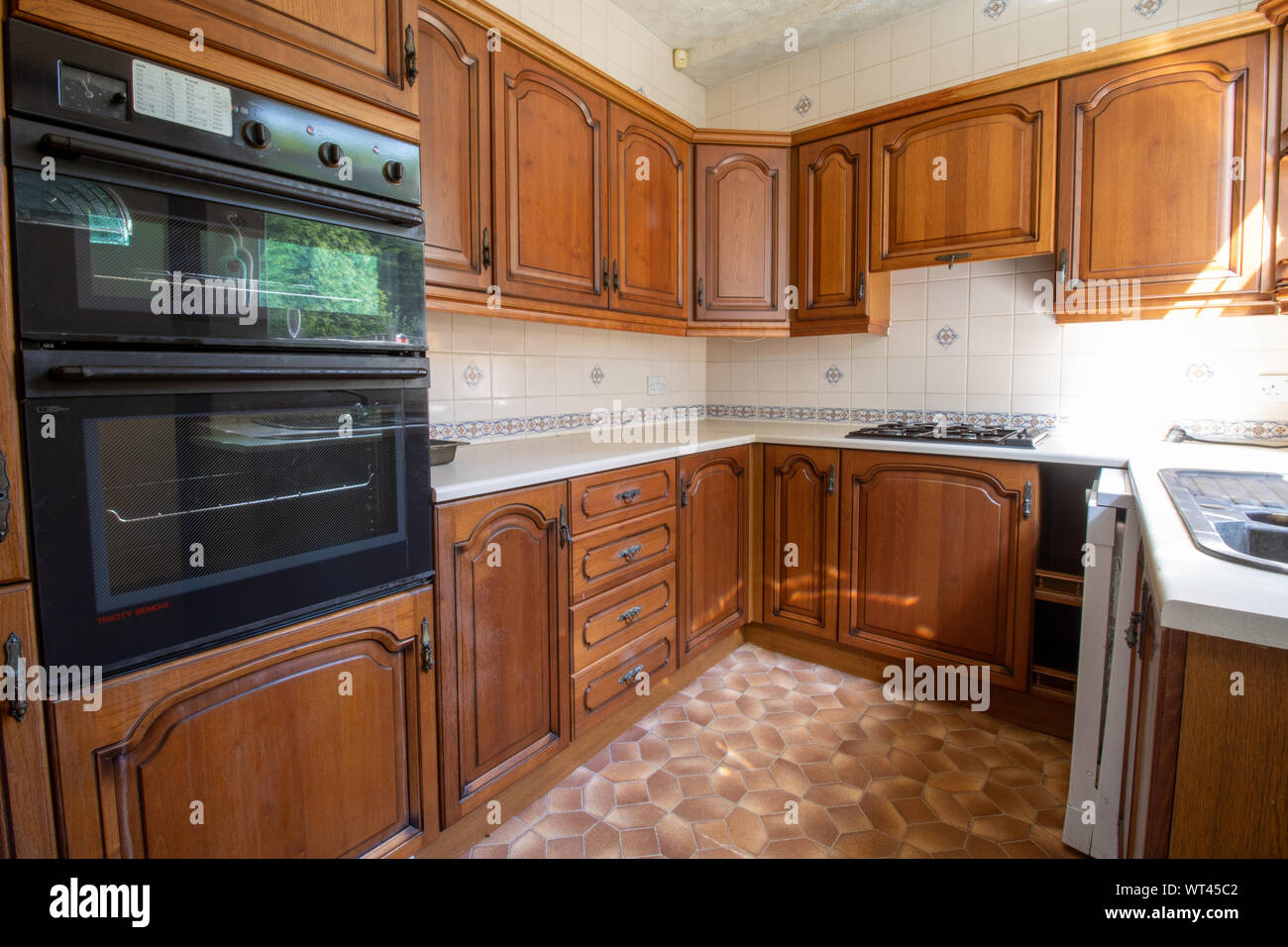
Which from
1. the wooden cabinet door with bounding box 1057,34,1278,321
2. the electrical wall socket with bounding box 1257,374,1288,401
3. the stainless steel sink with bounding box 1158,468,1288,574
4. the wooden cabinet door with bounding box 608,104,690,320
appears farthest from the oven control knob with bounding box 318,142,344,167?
the electrical wall socket with bounding box 1257,374,1288,401

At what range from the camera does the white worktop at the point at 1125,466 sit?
2.26 feet

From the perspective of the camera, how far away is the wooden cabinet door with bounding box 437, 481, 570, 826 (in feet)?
4.85

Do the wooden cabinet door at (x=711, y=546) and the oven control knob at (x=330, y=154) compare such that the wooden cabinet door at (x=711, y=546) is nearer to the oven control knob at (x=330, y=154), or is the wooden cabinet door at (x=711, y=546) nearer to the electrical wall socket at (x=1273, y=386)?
the oven control knob at (x=330, y=154)

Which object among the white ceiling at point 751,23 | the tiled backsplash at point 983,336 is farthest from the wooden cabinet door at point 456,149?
the tiled backsplash at point 983,336

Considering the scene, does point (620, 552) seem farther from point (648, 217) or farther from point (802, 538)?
point (648, 217)

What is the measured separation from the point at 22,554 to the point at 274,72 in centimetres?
84

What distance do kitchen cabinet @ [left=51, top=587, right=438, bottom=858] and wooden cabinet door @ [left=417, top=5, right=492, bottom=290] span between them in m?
0.93

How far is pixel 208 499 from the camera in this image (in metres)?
1.04

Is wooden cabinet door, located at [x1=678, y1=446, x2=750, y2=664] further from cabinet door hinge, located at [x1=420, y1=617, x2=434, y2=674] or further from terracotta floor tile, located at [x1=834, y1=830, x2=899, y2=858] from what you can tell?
cabinet door hinge, located at [x1=420, y1=617, x2=434, y2=674]

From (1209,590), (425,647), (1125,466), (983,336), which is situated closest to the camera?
(1209,590)

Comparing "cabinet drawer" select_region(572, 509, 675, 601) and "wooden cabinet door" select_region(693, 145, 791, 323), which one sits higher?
"wooden cabinet door" select_region(693, 145, 791, 323)

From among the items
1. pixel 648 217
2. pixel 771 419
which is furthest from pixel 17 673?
pixel 771 419

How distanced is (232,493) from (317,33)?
823mm

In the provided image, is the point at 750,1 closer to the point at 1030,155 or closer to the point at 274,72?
the point at 1030,155
